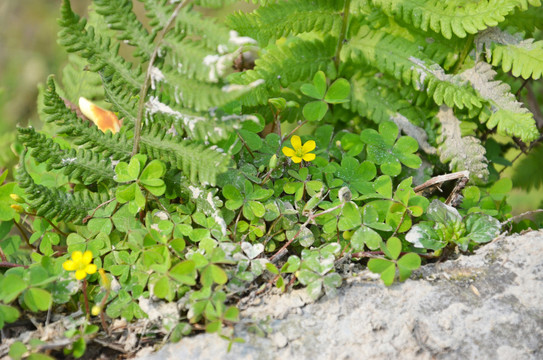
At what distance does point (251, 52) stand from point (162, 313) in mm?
1745

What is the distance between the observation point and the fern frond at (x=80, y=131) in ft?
6.27

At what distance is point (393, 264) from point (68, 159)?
4.99 feet

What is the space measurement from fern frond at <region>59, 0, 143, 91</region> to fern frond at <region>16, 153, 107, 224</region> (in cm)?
56

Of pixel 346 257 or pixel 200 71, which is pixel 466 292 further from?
pixel 200 71

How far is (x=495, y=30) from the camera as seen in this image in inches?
96.4

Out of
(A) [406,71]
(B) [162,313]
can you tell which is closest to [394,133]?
(A) [406,71]

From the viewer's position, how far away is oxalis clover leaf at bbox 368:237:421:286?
68.8 inches

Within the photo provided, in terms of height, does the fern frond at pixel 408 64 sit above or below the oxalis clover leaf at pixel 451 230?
above

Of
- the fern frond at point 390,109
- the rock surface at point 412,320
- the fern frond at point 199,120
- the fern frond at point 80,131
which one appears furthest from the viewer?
the fern frond at point 390,109

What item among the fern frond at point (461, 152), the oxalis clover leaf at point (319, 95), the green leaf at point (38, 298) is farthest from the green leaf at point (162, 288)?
the fern frond at point (461, 152)

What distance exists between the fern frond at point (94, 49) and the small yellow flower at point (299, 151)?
30.5 inches

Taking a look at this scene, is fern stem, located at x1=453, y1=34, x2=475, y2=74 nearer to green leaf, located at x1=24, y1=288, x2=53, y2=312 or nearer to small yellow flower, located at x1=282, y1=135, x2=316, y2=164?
small yellow flower, located at x1=282, y1=135, x2=316, y2=164

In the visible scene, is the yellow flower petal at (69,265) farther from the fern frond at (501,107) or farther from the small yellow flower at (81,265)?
the fern frond at (501,107)

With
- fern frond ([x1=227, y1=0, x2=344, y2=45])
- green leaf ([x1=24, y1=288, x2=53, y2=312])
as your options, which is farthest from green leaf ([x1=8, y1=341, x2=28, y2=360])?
fern frond ([x1=227, y1=0, x2=344, y2=45])
